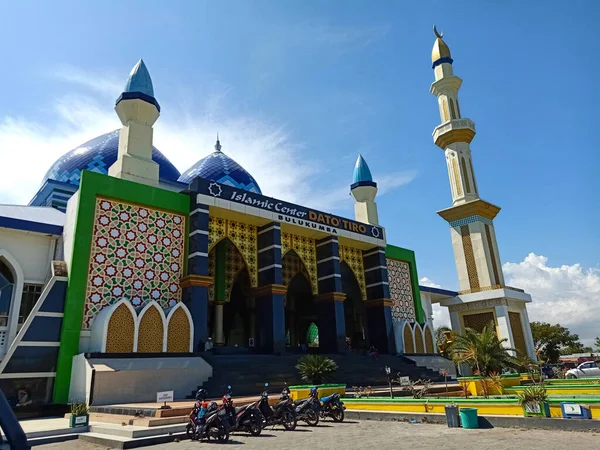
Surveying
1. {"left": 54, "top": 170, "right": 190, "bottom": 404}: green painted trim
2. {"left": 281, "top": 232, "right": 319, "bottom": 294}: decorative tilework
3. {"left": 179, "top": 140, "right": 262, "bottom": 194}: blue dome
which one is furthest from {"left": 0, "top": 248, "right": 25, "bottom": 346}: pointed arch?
{"left": 179, "top": 140, "right": 262, "bottom": 194}: blue dome

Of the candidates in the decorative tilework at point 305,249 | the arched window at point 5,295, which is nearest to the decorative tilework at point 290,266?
the decorative tilework at point 305,249

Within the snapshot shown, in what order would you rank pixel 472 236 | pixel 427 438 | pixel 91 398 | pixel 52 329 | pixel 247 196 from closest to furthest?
1. pixel 427 438
2. pixel 91 398
3. pixel 52 329
4. pixel 247 196
5. pixel 472 236

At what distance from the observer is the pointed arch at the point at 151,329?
47.4ft

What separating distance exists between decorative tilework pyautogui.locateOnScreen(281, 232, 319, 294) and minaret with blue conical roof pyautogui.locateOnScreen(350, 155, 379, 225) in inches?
169

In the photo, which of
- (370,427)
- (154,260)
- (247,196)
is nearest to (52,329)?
(154,260)

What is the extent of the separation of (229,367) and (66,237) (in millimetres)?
7054

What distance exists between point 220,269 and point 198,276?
3.57m

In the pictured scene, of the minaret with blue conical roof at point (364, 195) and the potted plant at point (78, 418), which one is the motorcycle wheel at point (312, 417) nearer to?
the potted plant at point (78, 418)

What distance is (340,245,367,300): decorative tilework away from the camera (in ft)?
77.2

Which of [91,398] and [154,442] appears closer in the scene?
[154,442]

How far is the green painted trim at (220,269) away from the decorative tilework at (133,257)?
3039 millimetres

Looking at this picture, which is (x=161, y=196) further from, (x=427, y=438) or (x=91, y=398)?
(x=427, y=438)

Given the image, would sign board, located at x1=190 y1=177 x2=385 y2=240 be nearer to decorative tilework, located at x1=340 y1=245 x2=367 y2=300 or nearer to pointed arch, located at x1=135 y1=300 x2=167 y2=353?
decorative tilework, located at x1=340 y1=245 x2=367 y2=300

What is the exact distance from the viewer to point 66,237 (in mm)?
15266
